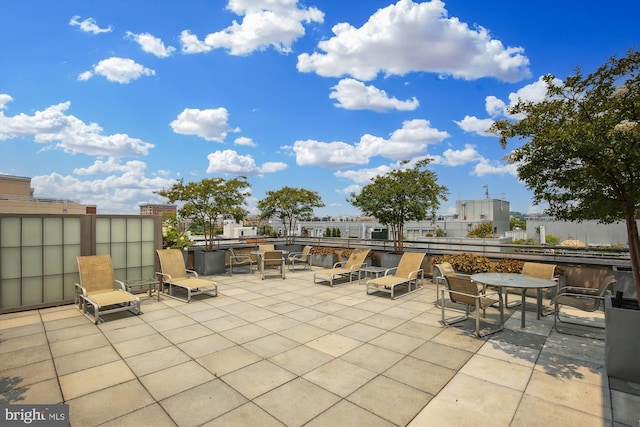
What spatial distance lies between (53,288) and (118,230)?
1763 millimetres

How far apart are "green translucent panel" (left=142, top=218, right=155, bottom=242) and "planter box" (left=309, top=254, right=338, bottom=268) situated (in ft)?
21.2

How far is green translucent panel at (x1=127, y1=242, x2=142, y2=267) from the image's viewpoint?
805cm

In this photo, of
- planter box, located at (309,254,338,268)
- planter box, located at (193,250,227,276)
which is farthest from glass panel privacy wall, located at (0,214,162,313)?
planter box, located at (309,254,338,268)

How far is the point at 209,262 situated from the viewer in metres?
11.1

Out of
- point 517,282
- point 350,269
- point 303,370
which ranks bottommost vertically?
point 303,370

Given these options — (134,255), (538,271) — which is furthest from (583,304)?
(134,255)

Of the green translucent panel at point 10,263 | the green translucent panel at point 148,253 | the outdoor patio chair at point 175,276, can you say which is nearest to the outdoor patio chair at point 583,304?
the outdoor patio chair at point 175,276

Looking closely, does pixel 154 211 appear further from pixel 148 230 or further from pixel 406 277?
pixel 406 277

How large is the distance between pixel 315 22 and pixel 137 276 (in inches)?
372

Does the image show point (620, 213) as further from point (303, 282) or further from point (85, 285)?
point (85, 285)

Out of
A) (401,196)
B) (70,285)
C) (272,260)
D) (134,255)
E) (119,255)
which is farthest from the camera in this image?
(401,196)

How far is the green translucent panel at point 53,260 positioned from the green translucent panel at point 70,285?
0.19 metres

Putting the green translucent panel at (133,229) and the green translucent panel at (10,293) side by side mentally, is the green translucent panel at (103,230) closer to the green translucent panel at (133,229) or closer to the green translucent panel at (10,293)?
the green translucent panel at (133,229)

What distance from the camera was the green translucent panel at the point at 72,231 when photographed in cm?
715
